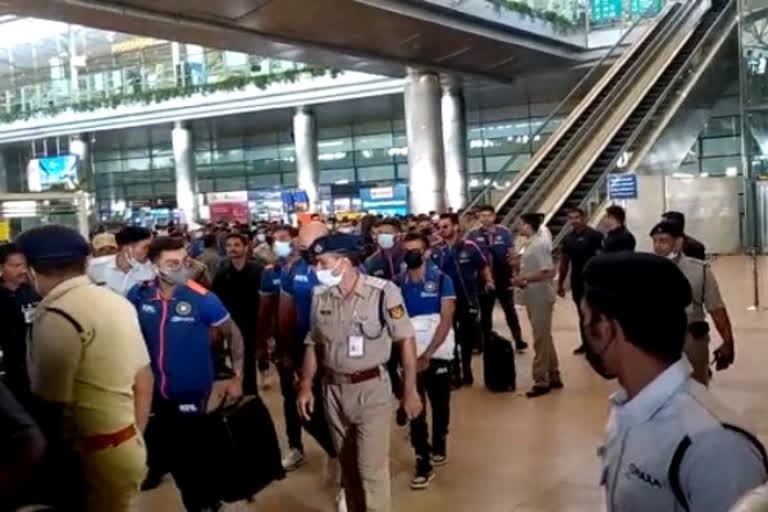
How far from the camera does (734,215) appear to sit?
73.5 ft

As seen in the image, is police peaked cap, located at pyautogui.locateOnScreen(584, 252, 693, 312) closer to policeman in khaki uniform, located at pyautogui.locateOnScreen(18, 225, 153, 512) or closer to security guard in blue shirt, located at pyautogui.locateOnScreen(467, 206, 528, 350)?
policeman in khaki uniform, located at pyautogui.locateOnScreen(18, 225, 153, 512)

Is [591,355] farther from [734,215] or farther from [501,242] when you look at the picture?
[734,215]

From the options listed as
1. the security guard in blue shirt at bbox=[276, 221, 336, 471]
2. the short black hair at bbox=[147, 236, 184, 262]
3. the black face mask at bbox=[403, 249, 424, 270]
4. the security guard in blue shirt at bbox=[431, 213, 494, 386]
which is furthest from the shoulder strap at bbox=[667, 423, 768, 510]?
the security guard in blue shirt at bbox=[431, 213, 494, 386]

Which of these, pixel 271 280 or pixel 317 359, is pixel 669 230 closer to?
pixel 317 359

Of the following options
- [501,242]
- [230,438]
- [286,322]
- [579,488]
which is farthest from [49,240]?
[501,242]

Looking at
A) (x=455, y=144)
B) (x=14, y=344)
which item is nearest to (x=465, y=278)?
(x=14, y=344)

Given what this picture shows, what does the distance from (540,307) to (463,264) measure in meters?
1.25

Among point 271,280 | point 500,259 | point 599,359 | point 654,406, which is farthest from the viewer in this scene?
point 500,259

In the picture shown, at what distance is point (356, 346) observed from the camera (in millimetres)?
4520

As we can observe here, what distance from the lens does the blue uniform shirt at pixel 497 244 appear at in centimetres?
1069

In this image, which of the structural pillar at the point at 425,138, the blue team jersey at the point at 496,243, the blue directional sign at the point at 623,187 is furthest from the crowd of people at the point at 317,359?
the structural pillar at the point at 425,138

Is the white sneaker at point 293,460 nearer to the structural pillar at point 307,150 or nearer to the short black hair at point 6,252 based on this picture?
the short black hair at point 6,252

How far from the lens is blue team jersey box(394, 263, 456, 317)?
6.38m

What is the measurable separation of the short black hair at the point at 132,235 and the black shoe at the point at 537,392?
3.64 meters
